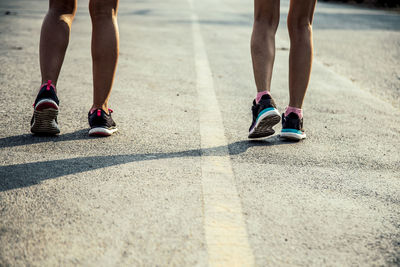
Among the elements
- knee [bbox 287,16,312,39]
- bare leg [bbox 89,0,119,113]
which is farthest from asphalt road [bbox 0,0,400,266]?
knee [bbox 287,16,312,39]

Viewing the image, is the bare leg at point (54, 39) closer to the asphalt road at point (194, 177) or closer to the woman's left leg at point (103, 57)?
the woman's left leg at point (103, 57)

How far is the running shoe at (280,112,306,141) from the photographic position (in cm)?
323

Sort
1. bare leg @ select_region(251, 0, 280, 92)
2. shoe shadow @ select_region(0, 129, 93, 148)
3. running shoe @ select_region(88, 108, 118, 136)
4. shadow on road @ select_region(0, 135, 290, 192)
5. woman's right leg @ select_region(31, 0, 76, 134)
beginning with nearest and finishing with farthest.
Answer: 1. shadow on road @ select_region(0, 135, 290, 192)
2. shoe shadow @ select_region(0, 129, 93, 148)
3. woman's right leg @ select_region(31, 0, 76, 134)
4. running shoe @ select_region(88, 108, 118, 136)
5. bare leg @ select_region(251, 0, 280, 92)

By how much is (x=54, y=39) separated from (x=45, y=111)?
501mm

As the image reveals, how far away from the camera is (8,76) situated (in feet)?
15.1

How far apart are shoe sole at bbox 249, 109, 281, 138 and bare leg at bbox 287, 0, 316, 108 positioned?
30cm

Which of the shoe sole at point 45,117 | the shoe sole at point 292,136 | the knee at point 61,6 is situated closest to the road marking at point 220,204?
the shoe sole at point 292,136

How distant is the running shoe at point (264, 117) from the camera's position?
305 centimetres

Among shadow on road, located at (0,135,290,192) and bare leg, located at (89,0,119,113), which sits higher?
bare leg, located at (89,0,119,113)

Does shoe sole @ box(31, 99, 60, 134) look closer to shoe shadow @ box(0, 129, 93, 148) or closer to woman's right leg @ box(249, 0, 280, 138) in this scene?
shoe shadow @ box(0, 129, 93, 148)

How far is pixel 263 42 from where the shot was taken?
3262 mm

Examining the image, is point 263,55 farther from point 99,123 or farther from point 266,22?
point 99,123

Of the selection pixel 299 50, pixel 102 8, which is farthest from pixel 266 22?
pixel 102 8

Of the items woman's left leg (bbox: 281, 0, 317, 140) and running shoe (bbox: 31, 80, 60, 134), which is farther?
woman's left leg (bbox: 281, 0, 317, 140)
